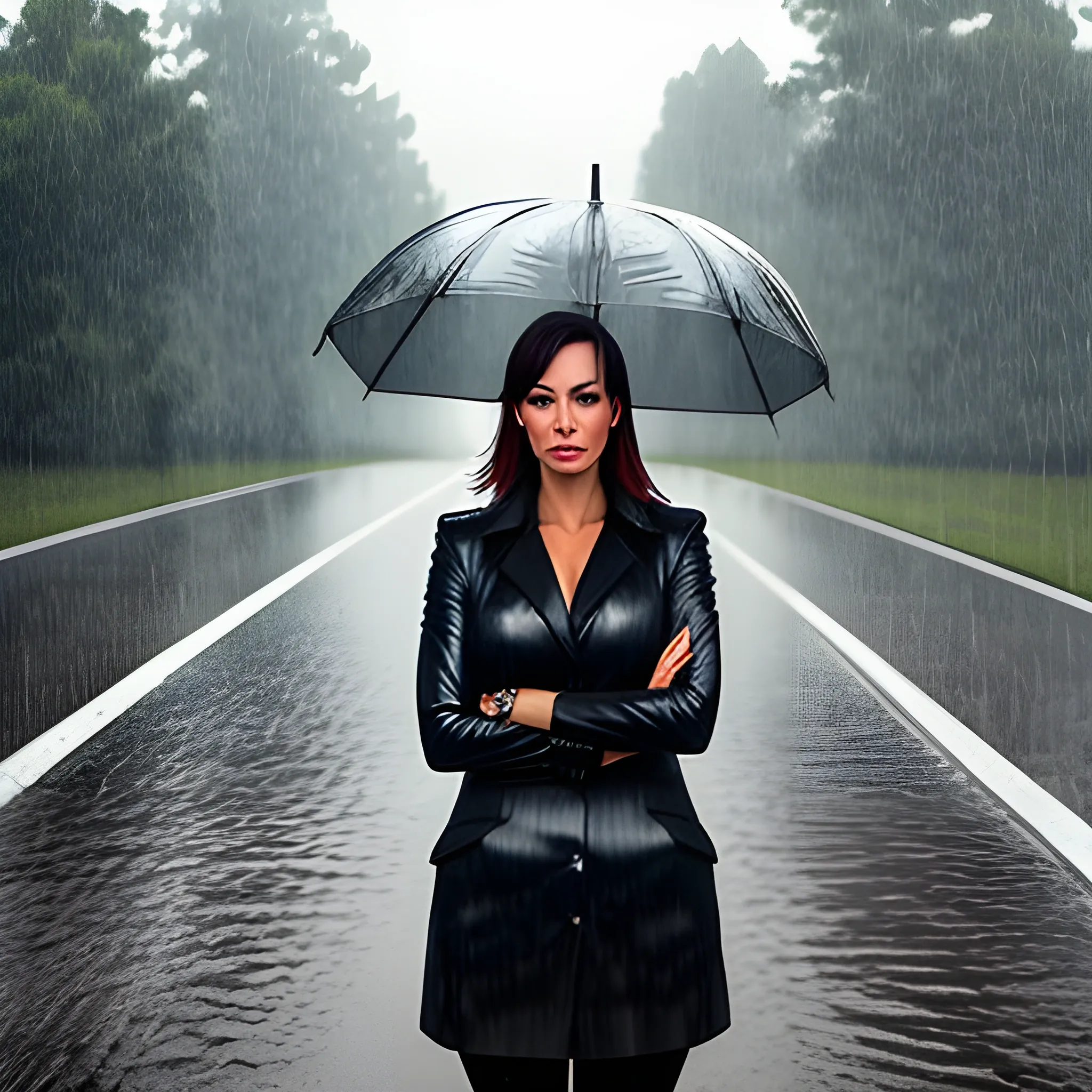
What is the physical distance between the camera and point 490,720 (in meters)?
3.15

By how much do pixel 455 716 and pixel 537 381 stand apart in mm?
583

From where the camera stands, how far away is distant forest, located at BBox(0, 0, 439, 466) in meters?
21.9

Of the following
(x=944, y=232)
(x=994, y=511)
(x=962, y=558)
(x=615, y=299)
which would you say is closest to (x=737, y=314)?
(x=615, y=299)

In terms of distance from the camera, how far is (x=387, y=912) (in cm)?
603

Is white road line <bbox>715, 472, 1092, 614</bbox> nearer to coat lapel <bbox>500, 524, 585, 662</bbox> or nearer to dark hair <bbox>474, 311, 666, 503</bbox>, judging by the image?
dark hair <bbox>474, 311, 666, 503</bbox>

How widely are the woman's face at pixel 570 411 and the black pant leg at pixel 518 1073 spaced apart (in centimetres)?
98

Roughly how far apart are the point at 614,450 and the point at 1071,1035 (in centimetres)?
241

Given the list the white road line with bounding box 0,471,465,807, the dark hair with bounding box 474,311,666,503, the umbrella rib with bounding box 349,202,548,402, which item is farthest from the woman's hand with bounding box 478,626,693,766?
the white road line with bounding box 0,471,465,807

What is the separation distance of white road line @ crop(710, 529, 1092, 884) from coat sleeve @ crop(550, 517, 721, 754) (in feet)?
12.0

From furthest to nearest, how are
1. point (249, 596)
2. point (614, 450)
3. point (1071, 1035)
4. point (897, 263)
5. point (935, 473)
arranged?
point (897, 263) → point (935, 473) → point (249, 596) → point (1071, 1035) → point (614, 450)

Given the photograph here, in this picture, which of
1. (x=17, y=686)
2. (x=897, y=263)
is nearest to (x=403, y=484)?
(x=897, y=263)

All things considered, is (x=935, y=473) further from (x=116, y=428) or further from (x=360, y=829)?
(x=360, y=829)

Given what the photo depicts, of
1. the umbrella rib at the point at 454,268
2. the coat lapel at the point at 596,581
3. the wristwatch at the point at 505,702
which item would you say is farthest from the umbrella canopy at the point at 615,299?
the wristwatch at the point at 505,702

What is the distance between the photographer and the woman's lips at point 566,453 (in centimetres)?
323
